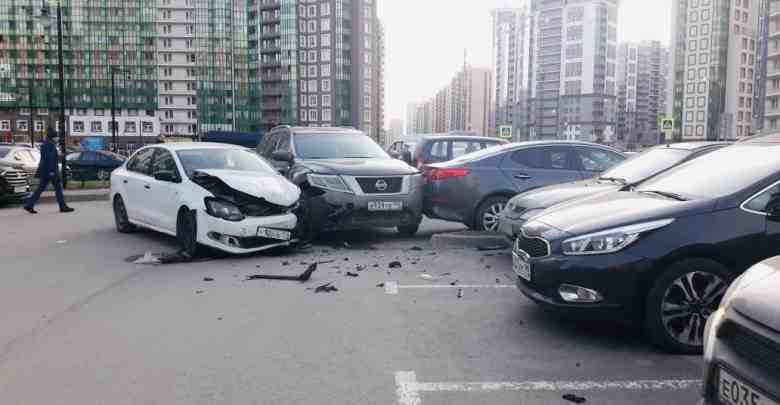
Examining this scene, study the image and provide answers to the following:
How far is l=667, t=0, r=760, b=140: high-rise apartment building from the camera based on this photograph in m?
119

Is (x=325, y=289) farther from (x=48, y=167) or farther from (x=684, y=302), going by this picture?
(x=48, y=167)

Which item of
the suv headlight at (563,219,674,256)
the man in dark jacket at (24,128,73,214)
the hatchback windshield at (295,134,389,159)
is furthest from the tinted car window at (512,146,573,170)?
the man in dark jacket at (24,128,73,214)

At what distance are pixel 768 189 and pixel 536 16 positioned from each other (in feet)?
510

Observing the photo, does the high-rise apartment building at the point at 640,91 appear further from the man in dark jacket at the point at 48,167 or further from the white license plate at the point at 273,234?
the white license plate at the point at 273,234

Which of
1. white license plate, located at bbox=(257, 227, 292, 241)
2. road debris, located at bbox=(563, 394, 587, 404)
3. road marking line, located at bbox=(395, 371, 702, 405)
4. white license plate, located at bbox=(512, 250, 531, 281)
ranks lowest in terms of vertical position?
road marking line, located at bbox=(395, 371, 702, 405)

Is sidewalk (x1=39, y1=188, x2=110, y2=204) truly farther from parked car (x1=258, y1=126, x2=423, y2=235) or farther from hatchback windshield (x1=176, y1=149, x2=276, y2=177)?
parked car (x1=258, y1=126, x2=423, y2=235)

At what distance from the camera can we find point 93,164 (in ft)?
99.5

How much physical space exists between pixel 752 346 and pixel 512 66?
170826mm

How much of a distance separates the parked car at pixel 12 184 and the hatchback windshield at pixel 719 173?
1520cm

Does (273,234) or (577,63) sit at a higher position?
(577,63)

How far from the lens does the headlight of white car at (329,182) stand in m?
9.62

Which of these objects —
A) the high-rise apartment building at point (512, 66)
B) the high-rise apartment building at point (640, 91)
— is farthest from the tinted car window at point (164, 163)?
the high-rise apartment building at point (640, 91)


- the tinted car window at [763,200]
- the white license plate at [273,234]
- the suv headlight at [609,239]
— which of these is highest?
the tinted car window at [763,200]

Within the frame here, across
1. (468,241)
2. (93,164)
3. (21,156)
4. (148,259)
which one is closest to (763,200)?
(468,241)
